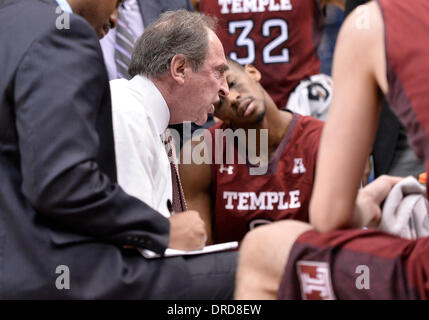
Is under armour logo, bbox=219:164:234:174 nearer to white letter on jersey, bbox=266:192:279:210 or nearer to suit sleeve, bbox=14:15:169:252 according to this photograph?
white letter on jersey, bbox=266:192:279:210

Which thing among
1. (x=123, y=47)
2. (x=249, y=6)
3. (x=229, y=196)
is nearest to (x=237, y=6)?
(x=249, y=6)

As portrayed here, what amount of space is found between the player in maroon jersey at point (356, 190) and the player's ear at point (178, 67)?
2.81 feet

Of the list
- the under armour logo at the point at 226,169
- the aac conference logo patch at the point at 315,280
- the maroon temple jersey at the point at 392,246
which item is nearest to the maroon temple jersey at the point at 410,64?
the maroon temple jersey at the point at 392,246

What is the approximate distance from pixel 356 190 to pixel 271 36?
2257 millimetres

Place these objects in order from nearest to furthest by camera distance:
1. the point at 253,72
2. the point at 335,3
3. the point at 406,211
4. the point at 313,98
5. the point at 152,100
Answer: the point at 406,211 < the point at 152,100 < the point at 253,72 < the point at 313,98 < the point at 335,3

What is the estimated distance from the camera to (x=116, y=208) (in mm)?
1706

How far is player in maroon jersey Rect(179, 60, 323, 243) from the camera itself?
293cm

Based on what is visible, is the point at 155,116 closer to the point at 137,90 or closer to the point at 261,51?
the point at 137,90

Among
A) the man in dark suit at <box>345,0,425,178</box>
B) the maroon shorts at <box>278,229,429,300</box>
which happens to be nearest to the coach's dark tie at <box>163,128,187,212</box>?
the maroon shorts at <box>278,229,429,300</box>

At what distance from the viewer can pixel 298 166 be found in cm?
298

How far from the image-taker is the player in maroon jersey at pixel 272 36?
357 cm

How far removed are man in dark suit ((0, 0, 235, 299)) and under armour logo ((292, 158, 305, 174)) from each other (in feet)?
4.04

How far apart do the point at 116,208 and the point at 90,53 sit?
37 centimetres

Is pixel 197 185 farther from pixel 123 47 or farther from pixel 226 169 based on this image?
pixel 123 47
